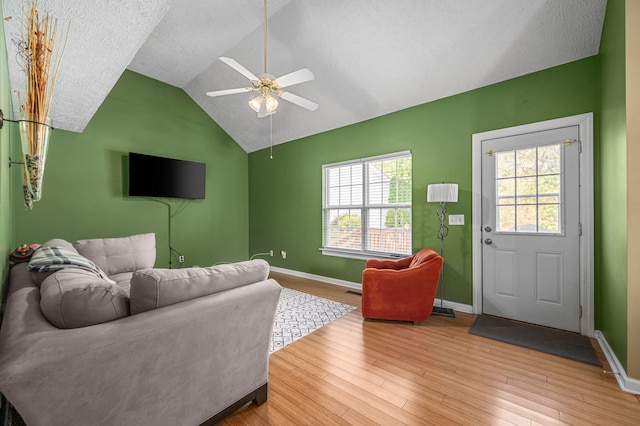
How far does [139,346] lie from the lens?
3.51 feet

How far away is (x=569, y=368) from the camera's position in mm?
2072

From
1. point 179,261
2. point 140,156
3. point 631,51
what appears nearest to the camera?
point 631,51

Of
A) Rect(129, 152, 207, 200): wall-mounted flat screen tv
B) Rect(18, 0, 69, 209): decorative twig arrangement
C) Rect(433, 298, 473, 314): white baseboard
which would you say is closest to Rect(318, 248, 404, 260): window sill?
Rect(433, 298, 473, 314): white baseboard

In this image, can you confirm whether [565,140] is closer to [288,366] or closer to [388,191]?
[388,191]

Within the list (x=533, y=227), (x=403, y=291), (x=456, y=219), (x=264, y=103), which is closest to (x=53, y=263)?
(x=264, y=103)

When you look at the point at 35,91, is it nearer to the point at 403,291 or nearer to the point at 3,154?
the point at 3,154

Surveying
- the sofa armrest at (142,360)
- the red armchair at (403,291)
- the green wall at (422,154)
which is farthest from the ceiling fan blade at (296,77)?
the red armchair at (403,291)

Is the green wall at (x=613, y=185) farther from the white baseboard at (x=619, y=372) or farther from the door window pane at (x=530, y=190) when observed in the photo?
the door window pane at (x=530, y=190)

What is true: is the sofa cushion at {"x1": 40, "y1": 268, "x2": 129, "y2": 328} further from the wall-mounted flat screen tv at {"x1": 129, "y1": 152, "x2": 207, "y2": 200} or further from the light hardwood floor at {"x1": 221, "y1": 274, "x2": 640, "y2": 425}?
the wall-mounted flat screen tv at {"x1": 129, "y1": 152, "x2": 207, "y2": 200}

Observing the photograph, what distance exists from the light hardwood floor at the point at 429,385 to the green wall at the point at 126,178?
3537mm

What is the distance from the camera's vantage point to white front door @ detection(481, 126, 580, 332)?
268 cm

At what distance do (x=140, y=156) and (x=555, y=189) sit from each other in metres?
5.65

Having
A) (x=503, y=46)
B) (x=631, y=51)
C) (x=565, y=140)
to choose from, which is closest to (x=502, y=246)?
(x=565, y=140)

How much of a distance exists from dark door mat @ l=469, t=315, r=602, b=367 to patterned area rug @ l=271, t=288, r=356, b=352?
149 cm
